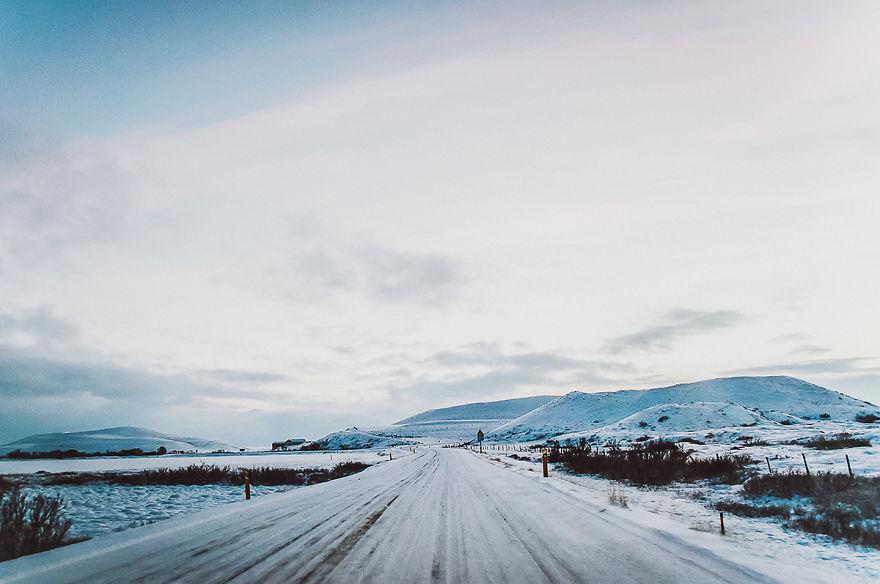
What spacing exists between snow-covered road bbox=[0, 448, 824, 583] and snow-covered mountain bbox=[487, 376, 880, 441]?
59.2m

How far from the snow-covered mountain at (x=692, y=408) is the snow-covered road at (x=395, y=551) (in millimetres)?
59176

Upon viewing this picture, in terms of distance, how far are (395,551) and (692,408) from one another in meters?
81.0

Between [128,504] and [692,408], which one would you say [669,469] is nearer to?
[128,504]

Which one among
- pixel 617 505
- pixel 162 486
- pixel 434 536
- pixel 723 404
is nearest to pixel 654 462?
pixel 617 505

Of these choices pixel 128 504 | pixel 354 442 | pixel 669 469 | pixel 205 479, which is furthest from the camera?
pixel 354 442

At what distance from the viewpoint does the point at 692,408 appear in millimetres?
76562

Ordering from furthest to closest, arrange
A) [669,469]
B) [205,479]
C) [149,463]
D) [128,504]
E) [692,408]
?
[692,408], [149,463], [205,479], [669,469], [128,504]

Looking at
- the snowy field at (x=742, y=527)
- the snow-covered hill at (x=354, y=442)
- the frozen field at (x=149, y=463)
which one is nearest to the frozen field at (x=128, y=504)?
the snowy field at (x=742, y=527)

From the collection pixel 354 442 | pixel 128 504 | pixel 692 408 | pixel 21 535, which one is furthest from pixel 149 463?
pixel 692 408

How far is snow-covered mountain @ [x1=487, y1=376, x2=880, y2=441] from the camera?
71.8 metres

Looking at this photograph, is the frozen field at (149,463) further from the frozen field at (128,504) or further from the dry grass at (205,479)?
the frozen field at (128,504)

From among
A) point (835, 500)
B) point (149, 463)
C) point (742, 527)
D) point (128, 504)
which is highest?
point (835, 500)

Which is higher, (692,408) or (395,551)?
(692,408)

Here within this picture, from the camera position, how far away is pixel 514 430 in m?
112
